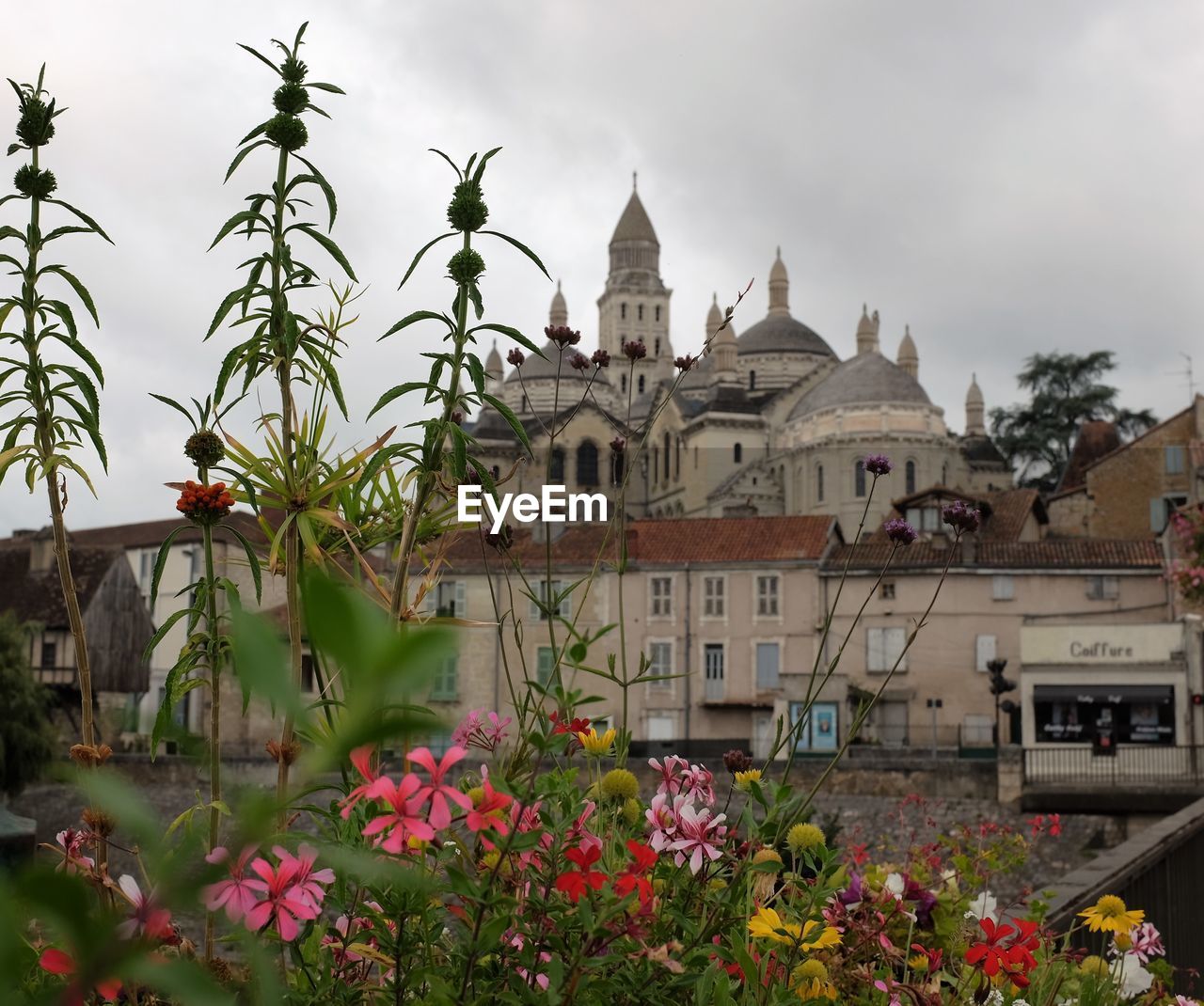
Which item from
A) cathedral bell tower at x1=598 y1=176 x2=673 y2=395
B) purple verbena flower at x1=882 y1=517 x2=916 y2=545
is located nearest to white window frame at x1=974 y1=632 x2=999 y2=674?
purple verbena flower at x1=882 y1=517 x2=916 y2=545

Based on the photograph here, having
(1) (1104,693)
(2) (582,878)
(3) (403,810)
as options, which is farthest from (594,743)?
(1) (1104,693)

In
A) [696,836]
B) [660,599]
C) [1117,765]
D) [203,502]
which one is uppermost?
[660,599]

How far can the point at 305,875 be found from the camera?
1.41 metres

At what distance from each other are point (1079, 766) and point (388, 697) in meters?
35.7

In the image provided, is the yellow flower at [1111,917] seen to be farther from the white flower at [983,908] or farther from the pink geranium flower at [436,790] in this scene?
the pink geranium flower at [436,790]

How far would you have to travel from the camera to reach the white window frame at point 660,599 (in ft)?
145

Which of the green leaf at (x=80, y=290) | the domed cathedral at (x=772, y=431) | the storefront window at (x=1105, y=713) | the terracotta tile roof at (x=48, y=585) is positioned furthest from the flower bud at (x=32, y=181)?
the domed cathedral at (x=772, y=431)

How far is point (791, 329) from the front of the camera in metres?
94.9

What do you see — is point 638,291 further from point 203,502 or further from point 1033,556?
point 203,502

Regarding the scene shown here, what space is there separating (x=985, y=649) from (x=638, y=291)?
73.9 m

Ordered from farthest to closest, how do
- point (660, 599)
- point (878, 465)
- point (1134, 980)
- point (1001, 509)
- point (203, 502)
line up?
1. point (1001, 509)
2. point (660, 599)
3. point (1134, 980)
4. point (878, 465)
5. point (203, 502)

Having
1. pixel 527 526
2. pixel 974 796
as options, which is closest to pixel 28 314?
pixel 974 796

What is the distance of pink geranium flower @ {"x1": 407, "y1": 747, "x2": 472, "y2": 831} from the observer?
120 cm

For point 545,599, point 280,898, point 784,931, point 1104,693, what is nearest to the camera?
point 280,898
